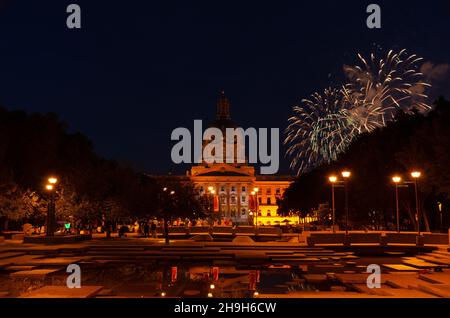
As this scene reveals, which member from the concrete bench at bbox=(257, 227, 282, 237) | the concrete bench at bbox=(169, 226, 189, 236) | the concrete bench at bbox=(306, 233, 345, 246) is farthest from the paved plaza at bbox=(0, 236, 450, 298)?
the concrete bench at bbox=(257, 227, 282, 237)

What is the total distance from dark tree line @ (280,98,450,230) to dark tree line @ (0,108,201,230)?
1893 cm

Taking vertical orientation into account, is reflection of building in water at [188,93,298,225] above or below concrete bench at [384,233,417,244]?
above

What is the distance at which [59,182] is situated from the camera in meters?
51.9

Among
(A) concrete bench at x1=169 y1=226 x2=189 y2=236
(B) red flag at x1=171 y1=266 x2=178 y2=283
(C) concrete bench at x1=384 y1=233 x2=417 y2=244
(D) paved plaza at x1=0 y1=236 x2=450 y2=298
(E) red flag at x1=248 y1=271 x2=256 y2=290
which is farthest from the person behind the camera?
(A) concrete bench at x1=169 y1=226 x2=189 y2=236

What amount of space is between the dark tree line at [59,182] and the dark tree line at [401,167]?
1893cm

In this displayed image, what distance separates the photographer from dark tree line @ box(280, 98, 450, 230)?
43.1 metres

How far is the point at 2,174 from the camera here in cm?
4659

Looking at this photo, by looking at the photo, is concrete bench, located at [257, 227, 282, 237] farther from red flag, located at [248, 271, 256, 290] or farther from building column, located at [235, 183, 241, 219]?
building column, located at [235, 183, 241, 219]

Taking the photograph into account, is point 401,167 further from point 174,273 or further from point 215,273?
point 174,273

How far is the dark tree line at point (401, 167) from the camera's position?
43.1 metres
